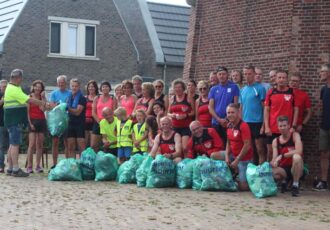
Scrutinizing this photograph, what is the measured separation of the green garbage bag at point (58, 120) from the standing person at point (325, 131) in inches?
214

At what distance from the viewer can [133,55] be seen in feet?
122

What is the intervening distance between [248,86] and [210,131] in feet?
4.25

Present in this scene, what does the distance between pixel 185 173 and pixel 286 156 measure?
1.90 meters

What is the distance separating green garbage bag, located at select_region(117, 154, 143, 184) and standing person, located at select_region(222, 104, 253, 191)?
1.95 metres

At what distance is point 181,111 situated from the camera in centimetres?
1547

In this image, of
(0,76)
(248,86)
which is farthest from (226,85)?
(0,76)

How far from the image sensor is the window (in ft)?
115

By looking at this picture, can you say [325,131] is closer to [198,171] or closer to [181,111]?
[198,171]

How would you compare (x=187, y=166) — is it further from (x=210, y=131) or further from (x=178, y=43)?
(x=178, y=43)

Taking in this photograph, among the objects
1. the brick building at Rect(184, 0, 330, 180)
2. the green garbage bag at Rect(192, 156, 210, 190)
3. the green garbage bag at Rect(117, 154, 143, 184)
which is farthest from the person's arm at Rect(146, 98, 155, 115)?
the brick building at Rect(184, 0, 330, 180)

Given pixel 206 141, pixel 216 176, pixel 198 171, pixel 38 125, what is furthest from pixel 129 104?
pixel 216 176

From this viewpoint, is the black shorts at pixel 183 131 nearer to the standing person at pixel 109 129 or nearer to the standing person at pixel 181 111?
the standing person at pixel 181 111

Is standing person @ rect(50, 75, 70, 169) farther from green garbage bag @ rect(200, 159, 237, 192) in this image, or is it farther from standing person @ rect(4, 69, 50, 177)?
green garbage bag @ rect(200, 159, 237, 192)

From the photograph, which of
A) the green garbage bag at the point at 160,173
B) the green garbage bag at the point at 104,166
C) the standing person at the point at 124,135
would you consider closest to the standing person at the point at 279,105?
the green garbage bag at the point at 160,173
